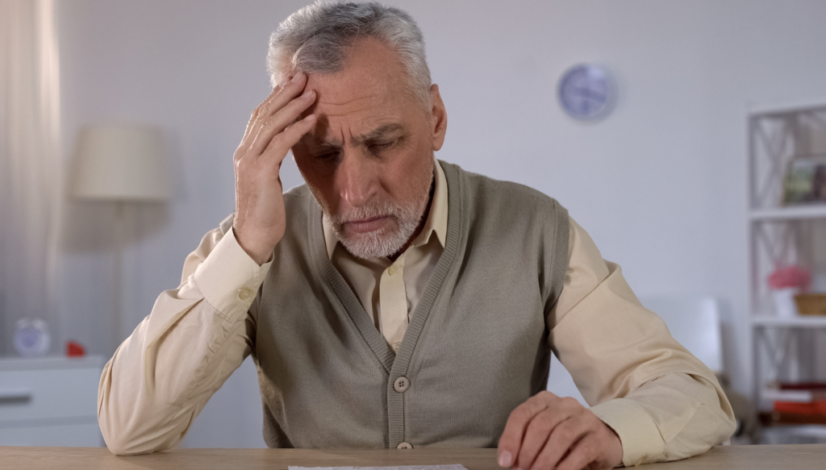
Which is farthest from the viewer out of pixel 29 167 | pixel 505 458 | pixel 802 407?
pixel 29 167

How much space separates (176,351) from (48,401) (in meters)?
2.13

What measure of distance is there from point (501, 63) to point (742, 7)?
1165 millimetres

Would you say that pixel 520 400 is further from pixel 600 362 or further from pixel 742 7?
pixel 742 7

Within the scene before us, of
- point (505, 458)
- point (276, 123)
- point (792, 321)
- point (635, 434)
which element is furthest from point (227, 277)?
point (792, 321)

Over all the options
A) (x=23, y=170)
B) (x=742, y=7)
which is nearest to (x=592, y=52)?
(x=742, y=7)

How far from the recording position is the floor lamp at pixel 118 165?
3.26m

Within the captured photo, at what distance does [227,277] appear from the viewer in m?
1.05

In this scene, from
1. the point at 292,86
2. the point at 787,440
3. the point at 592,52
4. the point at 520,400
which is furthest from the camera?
the point at 592,52

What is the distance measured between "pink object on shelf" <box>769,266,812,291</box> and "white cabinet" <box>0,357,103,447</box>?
111 inches

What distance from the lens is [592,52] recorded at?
3.73 metres

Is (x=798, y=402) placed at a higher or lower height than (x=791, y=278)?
lower

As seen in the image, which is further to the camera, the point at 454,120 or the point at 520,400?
the point at 454,120

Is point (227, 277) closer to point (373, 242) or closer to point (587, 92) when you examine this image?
point (373, 242)

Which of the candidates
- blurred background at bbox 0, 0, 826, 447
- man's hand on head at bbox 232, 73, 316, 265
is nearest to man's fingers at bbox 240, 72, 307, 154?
man's hand on head at bbox 232, 73, 316, 265
